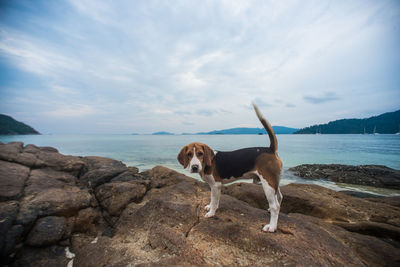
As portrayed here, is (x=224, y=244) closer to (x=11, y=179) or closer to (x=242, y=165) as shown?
(x=242, y=165)

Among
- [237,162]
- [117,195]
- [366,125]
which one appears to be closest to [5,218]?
[117,195]

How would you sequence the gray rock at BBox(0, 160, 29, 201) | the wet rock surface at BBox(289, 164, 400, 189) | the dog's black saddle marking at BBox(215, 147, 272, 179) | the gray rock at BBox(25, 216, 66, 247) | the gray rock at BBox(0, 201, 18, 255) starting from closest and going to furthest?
the gray rock at BBox(0, 201, 18, 255) < the dog's black saddle marking at BBox(215, 147, 272, 179) < the gray rock at BBox(25, 216, 66, 247) < the gray rock at BBox(0, 160, 29, 201) < the wet rock surface at BBox(289, 164, 400, 189)

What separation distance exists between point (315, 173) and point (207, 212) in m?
16.4

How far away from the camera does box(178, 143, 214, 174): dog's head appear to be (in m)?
3.07

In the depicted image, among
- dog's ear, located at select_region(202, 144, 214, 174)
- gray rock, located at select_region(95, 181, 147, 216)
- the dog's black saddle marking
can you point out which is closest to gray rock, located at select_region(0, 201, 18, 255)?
gray rock, located at select_region(95, 181, 147, 216)

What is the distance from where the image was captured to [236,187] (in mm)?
6598

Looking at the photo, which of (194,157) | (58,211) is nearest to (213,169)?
(194,157)

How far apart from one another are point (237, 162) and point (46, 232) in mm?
4519

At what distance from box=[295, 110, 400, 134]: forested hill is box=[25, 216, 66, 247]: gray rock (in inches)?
6685

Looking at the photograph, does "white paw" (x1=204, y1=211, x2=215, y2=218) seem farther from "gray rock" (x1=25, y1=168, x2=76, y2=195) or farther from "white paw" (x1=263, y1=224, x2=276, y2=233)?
"gray rock" (x1=25, y1=168, x2=76, y2=195)

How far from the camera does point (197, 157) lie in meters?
3.20

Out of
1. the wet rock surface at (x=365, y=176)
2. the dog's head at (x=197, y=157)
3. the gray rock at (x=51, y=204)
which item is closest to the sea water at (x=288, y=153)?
the wet rock surface at (x=365, y=176)

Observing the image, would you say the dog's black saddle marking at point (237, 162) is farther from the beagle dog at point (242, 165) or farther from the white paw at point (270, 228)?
the white paw at point (270, 228)

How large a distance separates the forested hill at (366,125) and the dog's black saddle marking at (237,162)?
166507mm
